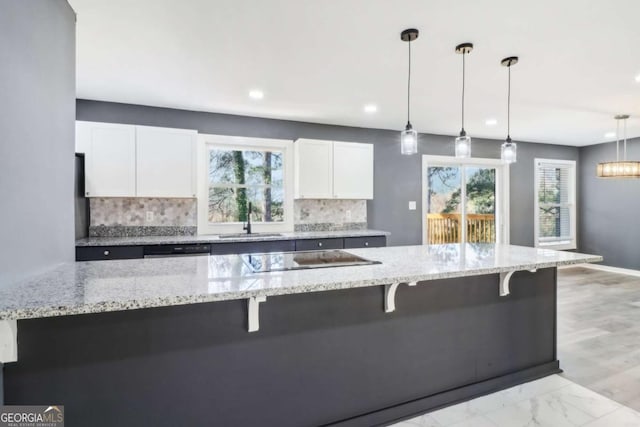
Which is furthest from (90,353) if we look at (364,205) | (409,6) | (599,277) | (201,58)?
(599,277)

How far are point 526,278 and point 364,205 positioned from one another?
106 inches

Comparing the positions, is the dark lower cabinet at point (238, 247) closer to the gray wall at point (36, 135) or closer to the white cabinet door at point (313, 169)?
the white cabinet door at point (313, 169)

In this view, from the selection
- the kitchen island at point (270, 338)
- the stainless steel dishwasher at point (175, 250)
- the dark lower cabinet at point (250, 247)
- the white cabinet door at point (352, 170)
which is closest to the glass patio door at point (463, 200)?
the white cabinet door at point (352, 170)

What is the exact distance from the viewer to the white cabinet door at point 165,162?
11.7ft

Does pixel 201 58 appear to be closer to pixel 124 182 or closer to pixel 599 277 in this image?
pixel 124 182

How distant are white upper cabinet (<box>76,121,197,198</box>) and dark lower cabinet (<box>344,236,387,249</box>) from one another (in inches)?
74.9

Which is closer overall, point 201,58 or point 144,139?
point 201,58

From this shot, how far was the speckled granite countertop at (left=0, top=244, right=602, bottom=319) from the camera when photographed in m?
1.17

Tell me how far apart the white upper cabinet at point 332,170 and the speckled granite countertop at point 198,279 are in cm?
214

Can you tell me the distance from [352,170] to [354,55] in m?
1.98

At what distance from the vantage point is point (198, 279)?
1.52m

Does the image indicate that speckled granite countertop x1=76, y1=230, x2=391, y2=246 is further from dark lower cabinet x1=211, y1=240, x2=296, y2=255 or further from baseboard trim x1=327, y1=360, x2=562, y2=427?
baseboard trim x1=327, y1=360, x2=562, y2=427

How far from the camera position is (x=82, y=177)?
3594 mm

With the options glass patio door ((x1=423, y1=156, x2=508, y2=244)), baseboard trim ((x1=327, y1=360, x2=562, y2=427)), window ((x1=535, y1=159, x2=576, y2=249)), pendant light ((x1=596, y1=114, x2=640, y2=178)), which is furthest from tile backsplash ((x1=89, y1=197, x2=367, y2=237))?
window ((x1=535, y1=159, x2=576, y2=249))
